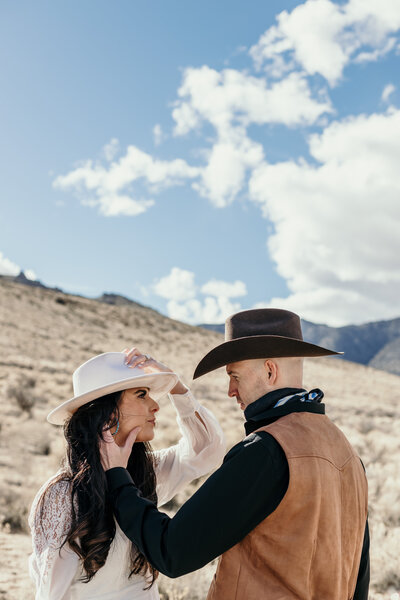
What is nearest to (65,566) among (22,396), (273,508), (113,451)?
(113,451)

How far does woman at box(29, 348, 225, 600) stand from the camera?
227 centimetres

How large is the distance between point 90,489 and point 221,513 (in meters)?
0.84

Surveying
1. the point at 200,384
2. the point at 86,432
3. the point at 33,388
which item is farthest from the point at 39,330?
the point at 86,432

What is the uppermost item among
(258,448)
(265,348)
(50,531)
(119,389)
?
(265,348)

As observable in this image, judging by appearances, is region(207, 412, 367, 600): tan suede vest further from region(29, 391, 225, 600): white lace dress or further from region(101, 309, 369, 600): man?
region(29, 391, 225, 600): white lace dress

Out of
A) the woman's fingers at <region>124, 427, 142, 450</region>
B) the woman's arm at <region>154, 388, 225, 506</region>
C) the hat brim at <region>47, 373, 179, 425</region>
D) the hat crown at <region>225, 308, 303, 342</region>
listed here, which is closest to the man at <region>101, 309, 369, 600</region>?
the hat crown at <region>225, 308, 303, 342</region>

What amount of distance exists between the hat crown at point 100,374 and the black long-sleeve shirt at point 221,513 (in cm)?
84

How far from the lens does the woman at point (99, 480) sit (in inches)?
89.4

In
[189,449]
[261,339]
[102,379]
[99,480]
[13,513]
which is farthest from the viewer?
[13,513]

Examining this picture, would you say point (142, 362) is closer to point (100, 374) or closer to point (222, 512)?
point (100, 374)

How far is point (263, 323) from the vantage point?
2.25 meters

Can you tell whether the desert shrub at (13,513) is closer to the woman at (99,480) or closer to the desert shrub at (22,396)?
the woman at (99,480)

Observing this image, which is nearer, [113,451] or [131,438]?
[113,451]

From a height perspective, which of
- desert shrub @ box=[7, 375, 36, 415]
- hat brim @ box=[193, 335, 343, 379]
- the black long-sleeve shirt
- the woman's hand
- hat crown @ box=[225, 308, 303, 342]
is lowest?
desert shrub @ box=[7, 375, 36, 415]
